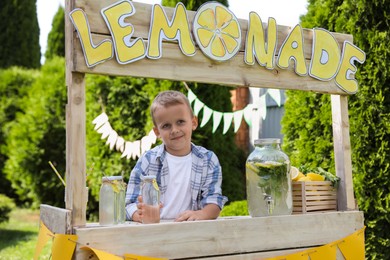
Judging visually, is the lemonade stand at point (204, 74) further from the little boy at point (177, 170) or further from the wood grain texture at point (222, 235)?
the little boy at point (177, 170)

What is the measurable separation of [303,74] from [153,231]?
1100mm

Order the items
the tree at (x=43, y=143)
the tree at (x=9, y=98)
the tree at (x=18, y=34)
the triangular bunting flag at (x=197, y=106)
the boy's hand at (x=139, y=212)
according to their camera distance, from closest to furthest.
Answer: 1. the boy's hand at (x=139, y=212)
2. the triangular bunting flag at (x=197, y=106)
3. the tree at (x=43, y=143)
4. the tree at (x=9, y=98)
5. the tree at (x=18, y=34)

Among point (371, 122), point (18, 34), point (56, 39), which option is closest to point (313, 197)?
point (371, 122)

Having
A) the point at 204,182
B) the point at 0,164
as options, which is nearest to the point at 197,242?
the point at 204,182

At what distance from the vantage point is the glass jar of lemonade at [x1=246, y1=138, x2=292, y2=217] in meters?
2.40

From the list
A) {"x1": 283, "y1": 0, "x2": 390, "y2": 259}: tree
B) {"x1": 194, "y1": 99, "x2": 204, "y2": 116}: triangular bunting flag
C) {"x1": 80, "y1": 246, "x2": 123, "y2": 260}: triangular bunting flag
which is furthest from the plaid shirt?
{"x1": 194, "y1": 99, "x2": 204, "y2": 116}: triangular bunting flag

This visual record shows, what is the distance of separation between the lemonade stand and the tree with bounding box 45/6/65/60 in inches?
549

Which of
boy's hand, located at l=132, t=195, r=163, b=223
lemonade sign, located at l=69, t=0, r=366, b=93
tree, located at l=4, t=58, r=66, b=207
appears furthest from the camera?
tree, located at l=4, t=58, r=66, b=207

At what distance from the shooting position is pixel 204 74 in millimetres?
2273

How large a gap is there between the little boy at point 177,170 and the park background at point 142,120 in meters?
0.29

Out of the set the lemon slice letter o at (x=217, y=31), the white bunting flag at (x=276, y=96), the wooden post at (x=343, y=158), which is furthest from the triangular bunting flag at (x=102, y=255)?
the white bunting flag at (x=276, y=96)

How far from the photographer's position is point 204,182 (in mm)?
2477

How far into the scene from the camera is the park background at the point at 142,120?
151 inches

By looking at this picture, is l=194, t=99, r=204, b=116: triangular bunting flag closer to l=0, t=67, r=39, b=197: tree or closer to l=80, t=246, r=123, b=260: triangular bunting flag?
l=80, t=246, r=123, b=260: triangular bunting flag
